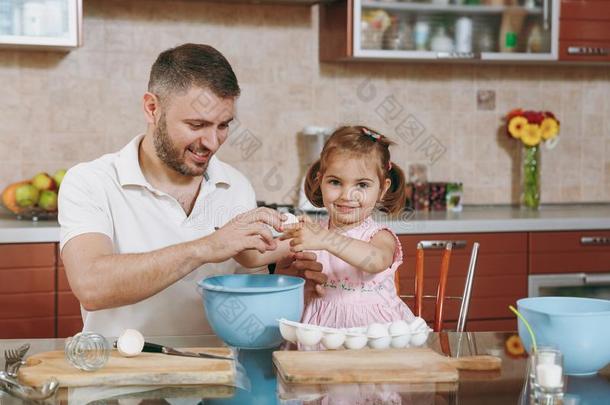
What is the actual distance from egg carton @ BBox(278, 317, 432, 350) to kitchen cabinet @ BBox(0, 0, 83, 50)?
212cm

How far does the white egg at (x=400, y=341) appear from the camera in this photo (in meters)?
1.52

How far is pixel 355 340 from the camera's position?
1.50 metres

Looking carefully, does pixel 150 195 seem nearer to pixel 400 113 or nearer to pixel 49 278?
pixel 49 278

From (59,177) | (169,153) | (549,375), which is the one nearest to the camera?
(549,375)

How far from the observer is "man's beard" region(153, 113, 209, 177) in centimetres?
205

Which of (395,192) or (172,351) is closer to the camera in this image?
(172,351)

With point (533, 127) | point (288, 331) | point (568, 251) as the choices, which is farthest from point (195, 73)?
point (533, 127)

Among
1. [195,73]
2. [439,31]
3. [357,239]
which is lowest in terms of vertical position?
[357,239]

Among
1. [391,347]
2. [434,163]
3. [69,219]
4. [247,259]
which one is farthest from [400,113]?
[391,347]

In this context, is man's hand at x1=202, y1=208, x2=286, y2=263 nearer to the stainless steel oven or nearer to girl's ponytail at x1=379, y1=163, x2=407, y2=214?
girl's ponytail at x1=379, y1=163, x2=407, y2=214

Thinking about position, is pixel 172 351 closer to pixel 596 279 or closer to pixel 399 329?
pixel 399 329

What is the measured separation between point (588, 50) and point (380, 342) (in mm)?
2743

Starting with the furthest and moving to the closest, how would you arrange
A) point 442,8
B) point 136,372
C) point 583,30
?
1. point 583,30
2. point 442,8
3. point 136,372

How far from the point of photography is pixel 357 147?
2031 mm
